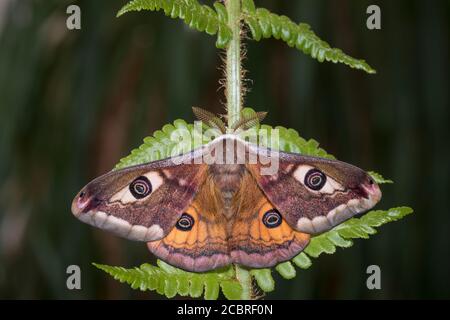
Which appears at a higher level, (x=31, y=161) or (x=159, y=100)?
(x=159, y=100)

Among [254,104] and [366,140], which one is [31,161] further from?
[366,140]

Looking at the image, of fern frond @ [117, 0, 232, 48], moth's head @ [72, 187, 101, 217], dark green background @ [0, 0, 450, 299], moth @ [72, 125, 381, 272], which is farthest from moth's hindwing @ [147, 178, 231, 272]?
dark green background @ [0, 0, 450, 299]

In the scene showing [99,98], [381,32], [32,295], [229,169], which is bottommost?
[32,295]

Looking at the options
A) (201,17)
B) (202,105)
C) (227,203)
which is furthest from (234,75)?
(202,105)

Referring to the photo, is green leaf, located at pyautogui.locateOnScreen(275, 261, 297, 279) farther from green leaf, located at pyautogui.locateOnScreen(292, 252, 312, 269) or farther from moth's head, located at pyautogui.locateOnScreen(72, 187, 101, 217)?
moth's head, located at pyautogui.locateOnScreen(72, 187, 101, 217)

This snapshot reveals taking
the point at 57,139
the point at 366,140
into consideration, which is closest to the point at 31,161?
the point at 57,139

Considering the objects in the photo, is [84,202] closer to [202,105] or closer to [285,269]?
[285,269]

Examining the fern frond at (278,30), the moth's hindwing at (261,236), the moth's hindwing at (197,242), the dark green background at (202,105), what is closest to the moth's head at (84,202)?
the moth's hindwing at (197,242)

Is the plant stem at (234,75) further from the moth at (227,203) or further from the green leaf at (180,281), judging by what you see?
the green leaf at (180,281)
